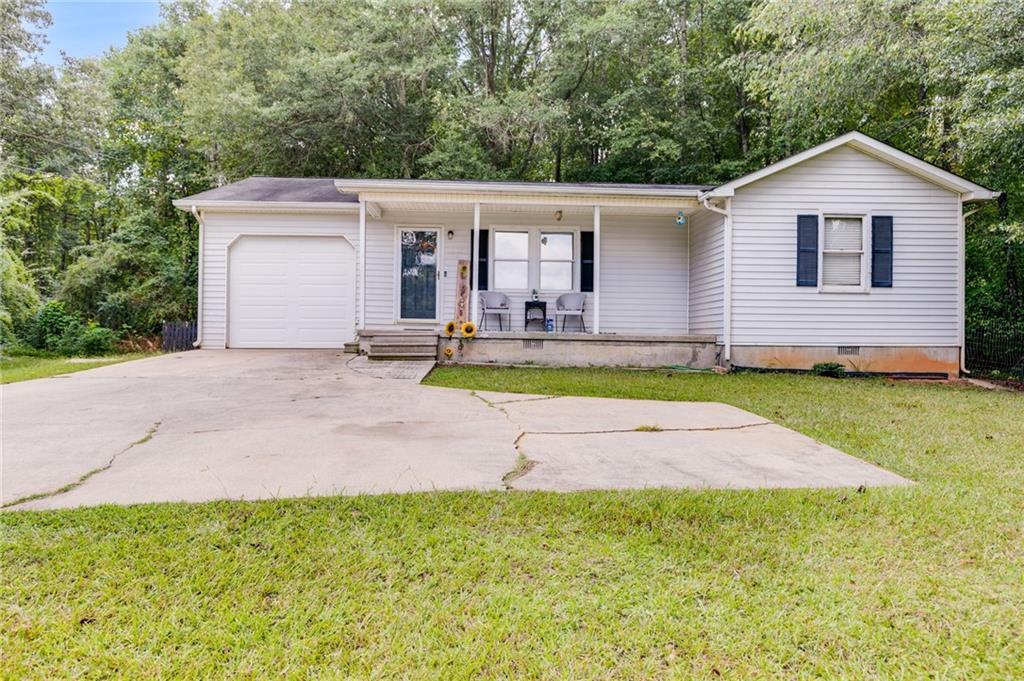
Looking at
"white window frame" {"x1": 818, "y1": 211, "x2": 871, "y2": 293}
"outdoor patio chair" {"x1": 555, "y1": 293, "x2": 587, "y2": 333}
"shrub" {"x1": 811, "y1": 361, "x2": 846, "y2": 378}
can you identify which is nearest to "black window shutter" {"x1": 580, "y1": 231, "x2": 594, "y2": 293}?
"outdoor patio chair" {"x1": 555, "y1": 293, "x2": 587, "y2": 333}

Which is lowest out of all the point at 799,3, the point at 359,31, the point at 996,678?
the point at 996,678

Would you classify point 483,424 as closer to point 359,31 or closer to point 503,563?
point 503,563

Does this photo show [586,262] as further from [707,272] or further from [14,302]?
[14,302]

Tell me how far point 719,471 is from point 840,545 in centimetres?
85

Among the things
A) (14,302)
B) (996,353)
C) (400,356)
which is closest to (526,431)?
(400,356)

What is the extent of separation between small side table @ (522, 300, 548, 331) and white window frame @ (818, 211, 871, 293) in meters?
4.49

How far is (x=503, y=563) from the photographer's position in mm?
1744

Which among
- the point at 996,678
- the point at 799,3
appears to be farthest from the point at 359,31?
the point at 996,678

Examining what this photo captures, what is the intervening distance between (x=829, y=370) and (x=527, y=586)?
7.84 meters

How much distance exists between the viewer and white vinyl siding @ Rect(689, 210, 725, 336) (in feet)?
27.7

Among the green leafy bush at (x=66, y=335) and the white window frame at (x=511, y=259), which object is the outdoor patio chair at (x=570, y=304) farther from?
the green leafy bush at (x=66, y=335)

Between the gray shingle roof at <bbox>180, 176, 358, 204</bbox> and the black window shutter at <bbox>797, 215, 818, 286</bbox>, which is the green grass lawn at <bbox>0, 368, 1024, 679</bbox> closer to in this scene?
the black window shutter at <bbox>797, 215, 818, 286</bbox>

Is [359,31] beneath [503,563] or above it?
above

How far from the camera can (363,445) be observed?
3090mm
